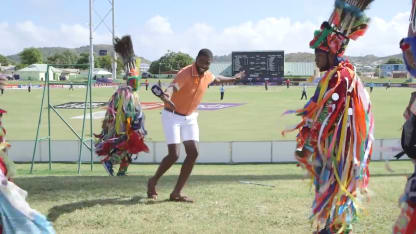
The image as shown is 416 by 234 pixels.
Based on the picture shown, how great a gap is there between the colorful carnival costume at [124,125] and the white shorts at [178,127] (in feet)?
11.0

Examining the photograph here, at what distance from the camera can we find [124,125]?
9406 mm

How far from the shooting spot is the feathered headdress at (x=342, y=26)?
14.0 feet

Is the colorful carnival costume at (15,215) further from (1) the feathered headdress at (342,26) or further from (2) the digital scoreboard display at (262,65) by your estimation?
(2) the digital scoreboard display at (262,65)

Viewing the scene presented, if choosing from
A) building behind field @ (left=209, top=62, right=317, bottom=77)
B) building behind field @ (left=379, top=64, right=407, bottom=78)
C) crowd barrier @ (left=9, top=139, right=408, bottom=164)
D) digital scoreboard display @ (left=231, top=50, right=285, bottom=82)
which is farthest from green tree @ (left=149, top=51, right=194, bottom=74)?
crowd barrier @ (left=9, top=139, right=408, bottom=164)

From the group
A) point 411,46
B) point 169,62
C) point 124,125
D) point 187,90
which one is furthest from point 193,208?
point 169,62

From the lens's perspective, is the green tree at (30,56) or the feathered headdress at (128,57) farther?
the green tree at (30,56)

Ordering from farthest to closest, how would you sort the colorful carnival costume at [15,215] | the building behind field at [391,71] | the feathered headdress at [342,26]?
1. the building behind field at [391,71]
2. the feathered headdress at [342,26]
3. the colorful carnival costume at [15,215]

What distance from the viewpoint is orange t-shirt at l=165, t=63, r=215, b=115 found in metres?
6.00

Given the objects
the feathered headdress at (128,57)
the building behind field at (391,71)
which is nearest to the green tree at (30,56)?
the building behind field at (391,71)

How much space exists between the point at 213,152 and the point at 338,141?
1014cm

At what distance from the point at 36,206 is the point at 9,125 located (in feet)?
62.2

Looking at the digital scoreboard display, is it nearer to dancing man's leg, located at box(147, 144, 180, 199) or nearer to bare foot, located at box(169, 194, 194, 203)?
dancing man's leg, located at box(147, 144, 180, 199)

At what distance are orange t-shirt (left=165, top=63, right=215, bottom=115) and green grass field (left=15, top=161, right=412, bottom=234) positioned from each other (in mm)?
1062

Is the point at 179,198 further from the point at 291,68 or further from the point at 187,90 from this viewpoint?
the point at 291,68
